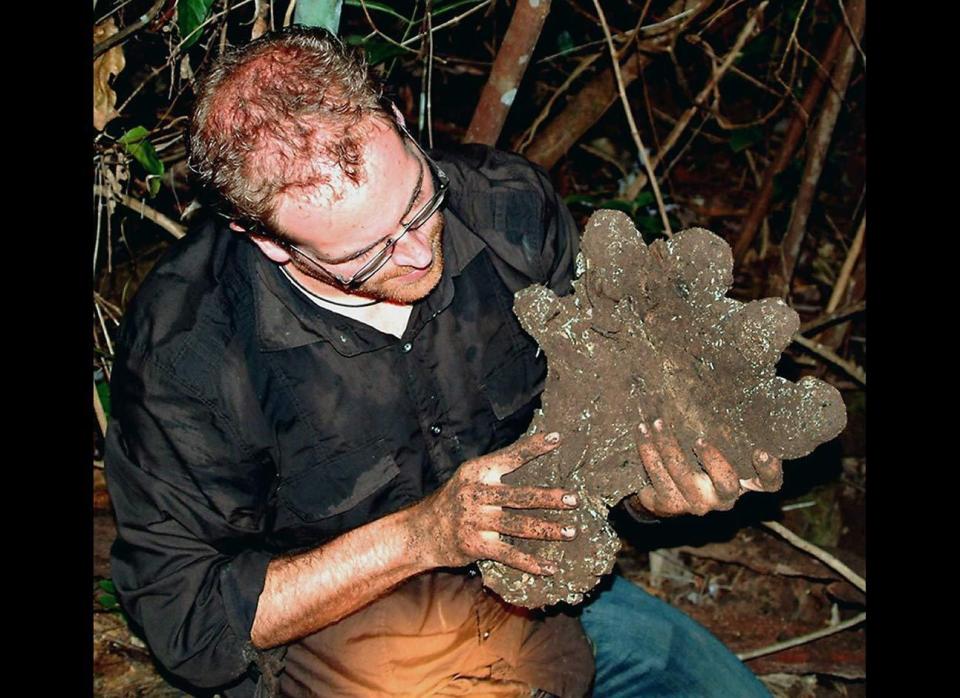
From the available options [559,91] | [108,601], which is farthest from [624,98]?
[108,601]

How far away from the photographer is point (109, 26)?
2.64m

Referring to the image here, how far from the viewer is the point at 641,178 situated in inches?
153

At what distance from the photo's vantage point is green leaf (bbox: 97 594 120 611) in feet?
9.43

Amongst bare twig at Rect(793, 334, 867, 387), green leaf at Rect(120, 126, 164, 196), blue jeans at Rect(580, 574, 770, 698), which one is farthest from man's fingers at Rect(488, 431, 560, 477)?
bare twig at Rect(793, 334, 867, 387)

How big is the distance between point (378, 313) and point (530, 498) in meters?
0.61

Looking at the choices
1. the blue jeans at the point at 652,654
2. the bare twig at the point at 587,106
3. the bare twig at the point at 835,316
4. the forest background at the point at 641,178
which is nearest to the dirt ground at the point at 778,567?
the forest background at the point at 641,178

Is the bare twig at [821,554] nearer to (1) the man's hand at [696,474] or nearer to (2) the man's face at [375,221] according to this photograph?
(1) the man's hand at [696,474]

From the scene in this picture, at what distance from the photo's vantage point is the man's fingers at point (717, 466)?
187 centimetres

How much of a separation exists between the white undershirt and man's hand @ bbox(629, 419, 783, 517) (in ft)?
2.15

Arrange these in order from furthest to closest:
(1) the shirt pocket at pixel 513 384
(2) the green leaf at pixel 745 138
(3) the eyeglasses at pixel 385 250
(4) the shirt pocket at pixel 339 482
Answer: (2) the green leaf at pixel 745 138 < (1) the shirt pocket at pixel 513 384 < (4) the shirt pocket at pixel 339 482 < (3) the eyeglasses at pixel 385 250

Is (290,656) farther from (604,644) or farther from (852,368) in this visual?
(852,368)

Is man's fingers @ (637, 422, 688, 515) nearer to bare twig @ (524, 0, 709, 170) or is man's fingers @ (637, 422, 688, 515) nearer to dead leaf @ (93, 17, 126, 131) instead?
bare twig @ (524, 0, 709, 170)

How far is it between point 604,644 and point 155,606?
1.24 meters

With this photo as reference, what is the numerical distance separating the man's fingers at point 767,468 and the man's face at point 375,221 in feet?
2.77
